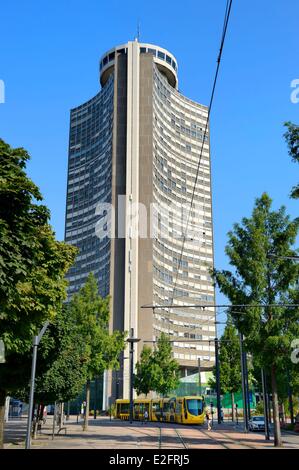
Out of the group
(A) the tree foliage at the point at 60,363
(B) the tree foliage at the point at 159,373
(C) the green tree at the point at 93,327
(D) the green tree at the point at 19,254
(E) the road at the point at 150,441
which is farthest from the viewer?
(B) the tree foliage at the point at 159,373

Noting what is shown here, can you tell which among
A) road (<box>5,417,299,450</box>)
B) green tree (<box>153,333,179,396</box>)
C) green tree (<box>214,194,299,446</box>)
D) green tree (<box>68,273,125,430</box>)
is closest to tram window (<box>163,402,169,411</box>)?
green tree (<box>68,273,125,430</box>)

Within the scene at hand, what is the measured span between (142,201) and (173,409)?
53459 mm

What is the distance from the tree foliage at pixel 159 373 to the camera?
7244 centimetres

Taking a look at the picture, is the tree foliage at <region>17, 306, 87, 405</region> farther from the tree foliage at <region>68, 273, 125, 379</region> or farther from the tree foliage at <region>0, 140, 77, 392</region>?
the tree foliage at <region>0, 140, 77, 392</region>

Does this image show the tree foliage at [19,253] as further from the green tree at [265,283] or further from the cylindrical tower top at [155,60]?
the cylindrical tower top at [155,60]

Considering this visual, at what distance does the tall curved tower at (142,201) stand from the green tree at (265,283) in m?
62.2

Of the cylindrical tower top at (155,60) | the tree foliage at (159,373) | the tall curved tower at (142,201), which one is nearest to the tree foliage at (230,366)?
the tree foliage at (159,373)

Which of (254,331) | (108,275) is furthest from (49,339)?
(108,275)

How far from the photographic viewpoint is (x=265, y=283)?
27.6 metres

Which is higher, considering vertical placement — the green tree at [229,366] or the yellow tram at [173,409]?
the green tree at [229,366]

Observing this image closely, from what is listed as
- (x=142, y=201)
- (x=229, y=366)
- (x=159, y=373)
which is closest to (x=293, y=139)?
(x=229, y=366)

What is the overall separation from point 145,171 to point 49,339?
82524 mm

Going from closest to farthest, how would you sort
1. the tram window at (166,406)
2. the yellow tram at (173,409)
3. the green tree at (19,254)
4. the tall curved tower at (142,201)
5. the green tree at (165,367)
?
the green tree at (19,254) < the yellow tram at (173,409) < the tram window at (166,406) < the green tree at (165,367) < the tall curved tower at (142,201)

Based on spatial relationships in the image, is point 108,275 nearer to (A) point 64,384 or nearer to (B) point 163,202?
(B) point 163,202
